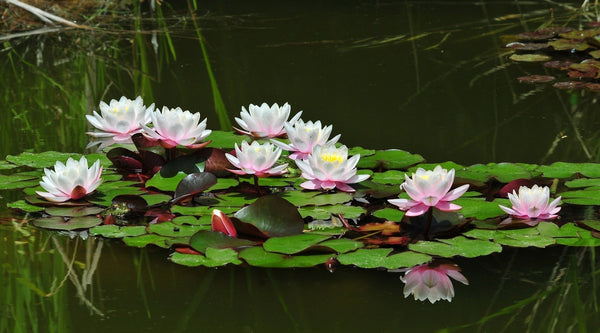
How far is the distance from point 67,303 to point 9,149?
109 cm

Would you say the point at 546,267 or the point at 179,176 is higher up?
the point at 179,176

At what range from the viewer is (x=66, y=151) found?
8.50ft

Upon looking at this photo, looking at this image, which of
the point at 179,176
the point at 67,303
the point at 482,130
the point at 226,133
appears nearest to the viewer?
the point at 67,303

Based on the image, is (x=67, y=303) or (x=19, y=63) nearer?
(x=67, y=303)

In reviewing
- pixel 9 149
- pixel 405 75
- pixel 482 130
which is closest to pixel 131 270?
pixel 9 149

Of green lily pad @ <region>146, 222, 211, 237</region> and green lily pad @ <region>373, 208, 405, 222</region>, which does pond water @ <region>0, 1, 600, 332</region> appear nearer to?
green lily pad @ <region>146, 222, 211, 237</region>

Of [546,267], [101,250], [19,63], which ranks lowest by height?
[546,267]

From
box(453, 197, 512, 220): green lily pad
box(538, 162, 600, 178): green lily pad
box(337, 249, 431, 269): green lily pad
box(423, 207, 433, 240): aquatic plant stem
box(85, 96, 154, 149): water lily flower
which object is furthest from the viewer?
box(85, 96, 154, 149): water lily flower

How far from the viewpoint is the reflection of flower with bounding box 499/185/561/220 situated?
6.19 ft

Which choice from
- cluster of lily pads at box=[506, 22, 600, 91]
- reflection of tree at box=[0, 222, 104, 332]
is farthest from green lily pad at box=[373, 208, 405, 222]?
cluster of lily pads at box=[506, 22, 600, 91]

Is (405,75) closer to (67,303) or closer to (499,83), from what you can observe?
(499,83)

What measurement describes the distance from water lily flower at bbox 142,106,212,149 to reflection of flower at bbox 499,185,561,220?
30.6 inches

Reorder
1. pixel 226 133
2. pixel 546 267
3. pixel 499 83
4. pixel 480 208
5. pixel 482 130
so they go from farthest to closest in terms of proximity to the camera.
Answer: pixel 499 83, pixel 482 130, pixel 226 133, pixel 480 208, pixel 546 267

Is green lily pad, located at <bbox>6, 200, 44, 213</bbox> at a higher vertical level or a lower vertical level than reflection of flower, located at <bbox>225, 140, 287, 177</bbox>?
lower
